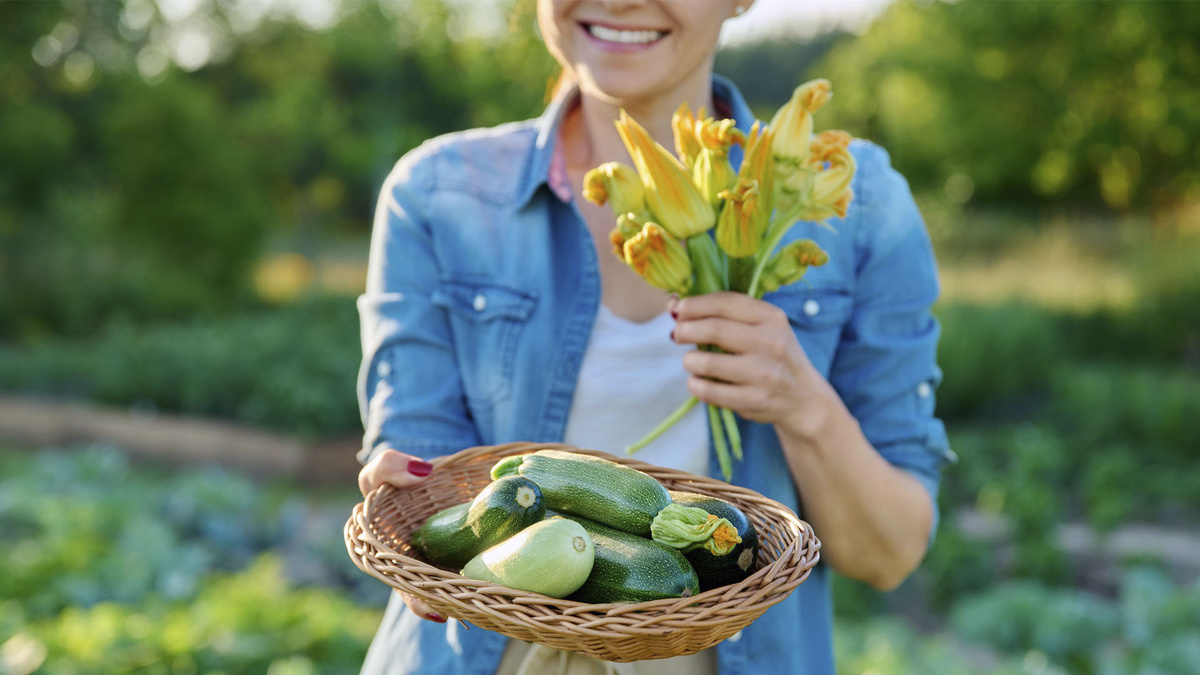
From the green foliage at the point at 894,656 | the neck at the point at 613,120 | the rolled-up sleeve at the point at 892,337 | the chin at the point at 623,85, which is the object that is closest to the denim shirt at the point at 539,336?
the rolled-up sleeve at the point at 892,337

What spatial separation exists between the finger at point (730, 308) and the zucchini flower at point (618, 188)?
17 cm

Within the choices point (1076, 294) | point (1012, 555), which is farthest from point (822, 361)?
point (1076, 294)

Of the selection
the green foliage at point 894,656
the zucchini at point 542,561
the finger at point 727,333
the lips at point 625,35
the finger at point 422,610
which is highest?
the lips at point 625,35

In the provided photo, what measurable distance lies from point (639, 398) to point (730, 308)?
0.37 metres

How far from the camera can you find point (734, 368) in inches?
63.3

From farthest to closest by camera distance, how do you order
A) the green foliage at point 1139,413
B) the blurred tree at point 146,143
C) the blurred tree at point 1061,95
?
the blurred tree at point 1061,95 → the blurred tree at point 146,143 → the green foliage at point 1139,413

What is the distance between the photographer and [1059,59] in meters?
17.4

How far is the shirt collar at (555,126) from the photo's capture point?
204 centimetres

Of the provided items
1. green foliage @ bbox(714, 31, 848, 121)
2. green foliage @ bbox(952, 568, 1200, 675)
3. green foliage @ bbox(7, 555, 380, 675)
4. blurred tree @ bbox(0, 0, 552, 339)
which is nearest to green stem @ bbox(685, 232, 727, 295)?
green foliage @ bbox(7, 555, 380, 675)

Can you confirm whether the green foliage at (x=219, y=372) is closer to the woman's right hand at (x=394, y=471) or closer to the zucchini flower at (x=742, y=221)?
the woman's right hand at (x=394, y=471)

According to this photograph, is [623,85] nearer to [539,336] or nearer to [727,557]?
[539,336]

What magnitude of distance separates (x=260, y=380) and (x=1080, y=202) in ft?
63.0

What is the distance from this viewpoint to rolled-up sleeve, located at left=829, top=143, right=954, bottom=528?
6.22ft

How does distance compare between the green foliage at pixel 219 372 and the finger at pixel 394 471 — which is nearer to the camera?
the finger at pixel 394 471
